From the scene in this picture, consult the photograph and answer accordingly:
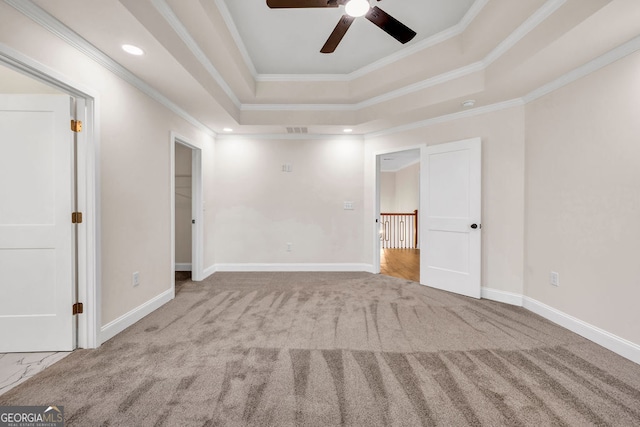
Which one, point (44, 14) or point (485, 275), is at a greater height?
point (44, 14)

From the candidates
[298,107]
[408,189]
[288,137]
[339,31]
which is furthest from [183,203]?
[408,189]

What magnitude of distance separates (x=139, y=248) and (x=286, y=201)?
250 cm

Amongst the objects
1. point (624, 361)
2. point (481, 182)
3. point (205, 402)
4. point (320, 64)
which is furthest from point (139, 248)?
point (624, 361)

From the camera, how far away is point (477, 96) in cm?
316

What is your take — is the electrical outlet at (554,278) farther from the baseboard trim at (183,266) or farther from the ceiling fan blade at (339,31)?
the baseboard trim at (183,266)

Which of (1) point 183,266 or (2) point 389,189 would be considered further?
(2) point 389,189

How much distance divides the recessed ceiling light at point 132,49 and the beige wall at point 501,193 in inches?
149

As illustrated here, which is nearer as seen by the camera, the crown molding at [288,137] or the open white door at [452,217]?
the open white door at [452,217]

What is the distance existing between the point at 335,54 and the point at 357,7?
62.9 inches

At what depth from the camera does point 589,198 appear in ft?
8.09

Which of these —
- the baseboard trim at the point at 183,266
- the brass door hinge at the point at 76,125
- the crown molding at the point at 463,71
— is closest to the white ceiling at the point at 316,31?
the crown molding at the point at 463,71

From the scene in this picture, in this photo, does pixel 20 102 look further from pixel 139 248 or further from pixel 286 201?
pixel 286 201

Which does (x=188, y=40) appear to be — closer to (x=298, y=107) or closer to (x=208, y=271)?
(x=298, y=107)

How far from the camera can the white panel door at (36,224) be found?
2.06m
